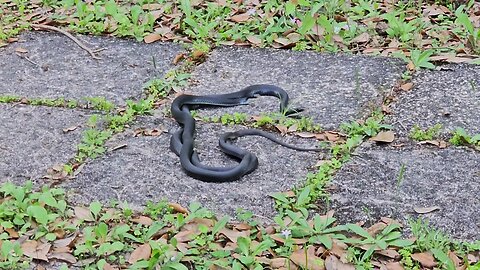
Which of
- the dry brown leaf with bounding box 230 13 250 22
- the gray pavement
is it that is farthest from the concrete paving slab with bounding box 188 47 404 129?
the dry brown leaf with bounding box 230 13 250 22

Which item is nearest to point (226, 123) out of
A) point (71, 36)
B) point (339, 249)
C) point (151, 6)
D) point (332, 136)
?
point (332, 136)

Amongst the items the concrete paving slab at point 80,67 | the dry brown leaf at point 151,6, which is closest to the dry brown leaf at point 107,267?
the concrete paving slab at point 80,67

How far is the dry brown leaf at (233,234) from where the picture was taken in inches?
124

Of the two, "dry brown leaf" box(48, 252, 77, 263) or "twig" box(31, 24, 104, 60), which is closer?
"dry brown leaf" box(48, 252, 77, 263)

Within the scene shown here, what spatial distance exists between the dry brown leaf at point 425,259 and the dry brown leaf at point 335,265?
236 mm

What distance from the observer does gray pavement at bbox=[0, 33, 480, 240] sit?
3.44m

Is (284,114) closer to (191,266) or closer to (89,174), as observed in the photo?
(89,174)

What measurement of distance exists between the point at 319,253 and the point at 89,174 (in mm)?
1147

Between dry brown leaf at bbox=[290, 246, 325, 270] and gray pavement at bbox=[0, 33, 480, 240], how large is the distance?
285mm

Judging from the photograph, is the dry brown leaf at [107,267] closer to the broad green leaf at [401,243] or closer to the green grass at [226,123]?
the green grass at [226,123]

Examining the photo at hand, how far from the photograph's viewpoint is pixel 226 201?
Answer: 135 inches

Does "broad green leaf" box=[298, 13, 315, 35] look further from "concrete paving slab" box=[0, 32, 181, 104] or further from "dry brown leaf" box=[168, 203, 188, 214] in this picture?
"dry brown leaf" box=[168, 203, 188, 214]

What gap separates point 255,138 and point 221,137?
17 centimetres

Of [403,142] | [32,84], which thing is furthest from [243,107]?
[32,84]
